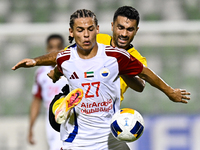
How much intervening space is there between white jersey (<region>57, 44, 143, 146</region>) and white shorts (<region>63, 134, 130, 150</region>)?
0.07ft

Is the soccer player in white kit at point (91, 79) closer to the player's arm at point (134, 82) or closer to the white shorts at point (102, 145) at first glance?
the white shorts at point (102, 145)

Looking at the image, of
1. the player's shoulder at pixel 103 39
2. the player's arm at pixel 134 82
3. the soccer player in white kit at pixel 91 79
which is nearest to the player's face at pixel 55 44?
the player's shoulder at pixel 103 39

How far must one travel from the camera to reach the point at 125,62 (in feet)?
10.9

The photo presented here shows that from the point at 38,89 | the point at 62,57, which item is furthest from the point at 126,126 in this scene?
the point at 38,89

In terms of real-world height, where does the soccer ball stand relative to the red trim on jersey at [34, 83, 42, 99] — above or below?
above

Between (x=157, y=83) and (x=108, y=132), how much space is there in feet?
2.03

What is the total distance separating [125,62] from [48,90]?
2.95 metres

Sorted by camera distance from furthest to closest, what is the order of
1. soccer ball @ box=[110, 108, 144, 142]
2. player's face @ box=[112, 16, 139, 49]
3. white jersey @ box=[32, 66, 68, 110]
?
white jersey @ box=[32, 66, 68, 110] → player's face @ box=[112, 16, 139, 49] → soccer ball @ box=[110, 108, 144, 142]

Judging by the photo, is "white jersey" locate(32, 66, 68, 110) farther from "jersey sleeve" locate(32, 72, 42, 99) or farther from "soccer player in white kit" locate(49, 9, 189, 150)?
"soccer player in white kit" locate(49, 9, 189, 150)

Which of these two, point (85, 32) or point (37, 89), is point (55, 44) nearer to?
point (37, 89)

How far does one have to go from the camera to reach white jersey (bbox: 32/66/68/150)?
18.9 ft

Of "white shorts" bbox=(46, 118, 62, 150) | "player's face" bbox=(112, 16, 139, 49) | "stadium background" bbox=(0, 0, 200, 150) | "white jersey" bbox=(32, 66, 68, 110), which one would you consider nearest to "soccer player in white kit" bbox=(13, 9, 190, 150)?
"player's face" bbox=(112, 16, 139, 49)

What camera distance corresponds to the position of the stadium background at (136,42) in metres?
7.55

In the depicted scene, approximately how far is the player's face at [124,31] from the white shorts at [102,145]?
96 cm
